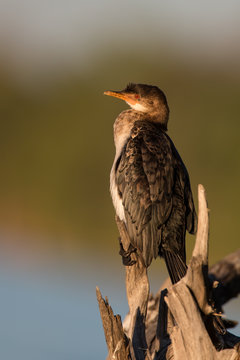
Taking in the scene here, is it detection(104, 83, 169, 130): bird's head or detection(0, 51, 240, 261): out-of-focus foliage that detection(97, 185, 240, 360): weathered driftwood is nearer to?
detection(104, 83, 169, 130): bird's head

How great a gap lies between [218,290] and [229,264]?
0.40m

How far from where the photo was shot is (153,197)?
4.95 m

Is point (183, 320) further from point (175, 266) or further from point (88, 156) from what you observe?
point (88, 156)

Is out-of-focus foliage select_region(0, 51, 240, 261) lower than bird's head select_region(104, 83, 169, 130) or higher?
higher

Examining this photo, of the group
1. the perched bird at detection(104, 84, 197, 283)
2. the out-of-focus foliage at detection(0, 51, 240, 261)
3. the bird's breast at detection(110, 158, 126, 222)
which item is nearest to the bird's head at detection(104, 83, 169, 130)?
the perched bird at detection(104, 84, 197, 283)

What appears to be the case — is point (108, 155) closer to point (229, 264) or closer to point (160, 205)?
point (229, 264)

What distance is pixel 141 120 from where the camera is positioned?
571 cm

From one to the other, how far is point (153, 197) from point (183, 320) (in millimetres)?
1355

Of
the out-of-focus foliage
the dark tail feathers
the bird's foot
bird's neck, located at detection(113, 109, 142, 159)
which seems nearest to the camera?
the dark tail feathers

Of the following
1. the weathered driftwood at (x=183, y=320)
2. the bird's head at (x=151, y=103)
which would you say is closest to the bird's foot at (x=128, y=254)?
the weathered driftwood at (x=183, y=320)

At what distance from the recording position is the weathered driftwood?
12.2ft

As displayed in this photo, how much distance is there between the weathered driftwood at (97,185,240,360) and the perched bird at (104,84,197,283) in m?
0.16

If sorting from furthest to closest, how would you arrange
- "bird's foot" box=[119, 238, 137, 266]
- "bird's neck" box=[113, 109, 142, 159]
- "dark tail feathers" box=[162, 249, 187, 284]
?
"bird's neck" box=[113, 109, 142, 159] < "bird's foot" box=[119, 238, 137, 266] < "dark tail feathers" box=[162, 249, 187, 284]

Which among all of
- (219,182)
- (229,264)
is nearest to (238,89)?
(219,182)
